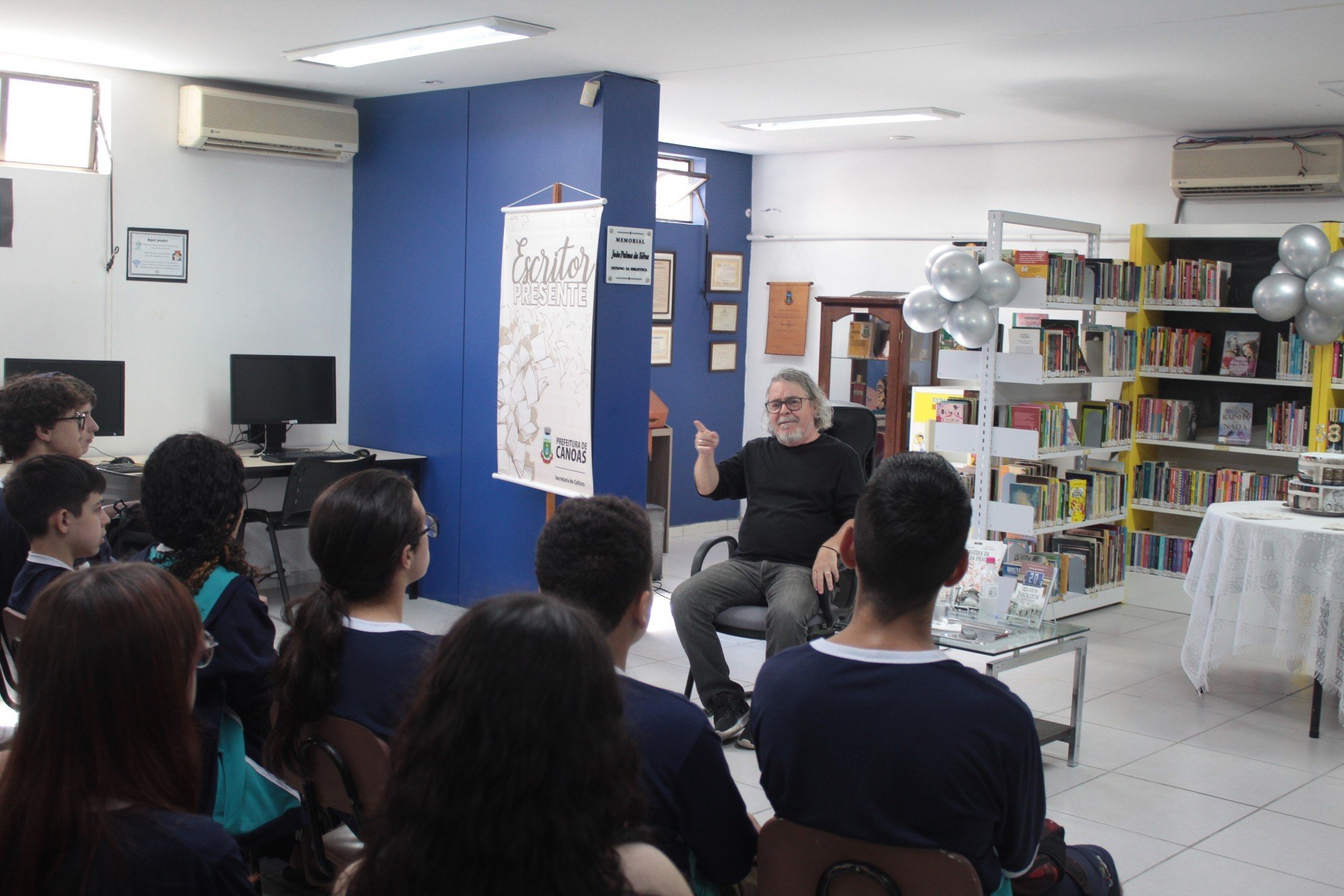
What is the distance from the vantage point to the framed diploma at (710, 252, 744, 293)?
8.40 m

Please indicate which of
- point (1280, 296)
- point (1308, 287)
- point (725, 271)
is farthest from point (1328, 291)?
point (725, 271)

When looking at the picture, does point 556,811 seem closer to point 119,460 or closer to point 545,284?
point 545,284

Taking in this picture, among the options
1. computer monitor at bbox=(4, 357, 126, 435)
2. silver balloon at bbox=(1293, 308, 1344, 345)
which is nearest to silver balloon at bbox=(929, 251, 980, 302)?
silver balloon at bbox=(1293, 308, 1344, 345)

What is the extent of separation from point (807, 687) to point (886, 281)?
6.42m

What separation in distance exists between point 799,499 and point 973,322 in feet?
5.60

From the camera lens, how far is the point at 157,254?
604cm

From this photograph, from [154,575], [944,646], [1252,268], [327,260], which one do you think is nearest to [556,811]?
[154,575]

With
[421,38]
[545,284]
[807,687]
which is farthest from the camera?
[545,284]

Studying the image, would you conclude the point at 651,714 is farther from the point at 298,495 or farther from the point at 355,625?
the point at 298,495

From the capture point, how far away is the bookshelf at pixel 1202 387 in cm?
644

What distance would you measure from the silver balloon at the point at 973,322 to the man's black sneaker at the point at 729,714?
92.7 inches

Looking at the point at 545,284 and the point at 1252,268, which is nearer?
the point at 545,284

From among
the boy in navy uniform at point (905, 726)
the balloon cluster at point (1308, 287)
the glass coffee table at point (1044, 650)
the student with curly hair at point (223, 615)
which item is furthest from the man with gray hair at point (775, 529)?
the balloon cluster at point (1308, 287)

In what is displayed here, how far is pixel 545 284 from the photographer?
5.36m
